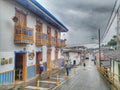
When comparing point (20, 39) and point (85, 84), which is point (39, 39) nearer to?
point (20, 39)

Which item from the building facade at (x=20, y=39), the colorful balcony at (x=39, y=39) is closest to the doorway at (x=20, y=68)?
the building facade at (x=20, y=39)

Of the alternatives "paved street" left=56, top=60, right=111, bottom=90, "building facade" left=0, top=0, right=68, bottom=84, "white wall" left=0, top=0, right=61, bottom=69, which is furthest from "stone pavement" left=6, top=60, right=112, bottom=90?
"white wall" left=0, top=0, right=61, bottom=69

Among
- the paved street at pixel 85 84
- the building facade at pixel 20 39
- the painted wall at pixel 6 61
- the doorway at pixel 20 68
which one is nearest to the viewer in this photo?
the painted wall at pixel 6 61

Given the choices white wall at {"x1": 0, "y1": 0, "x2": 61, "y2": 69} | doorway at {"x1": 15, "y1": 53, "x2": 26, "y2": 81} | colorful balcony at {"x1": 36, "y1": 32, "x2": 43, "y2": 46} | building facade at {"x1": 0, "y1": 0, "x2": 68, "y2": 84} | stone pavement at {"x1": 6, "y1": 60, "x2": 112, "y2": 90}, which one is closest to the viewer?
white wall at {"x1": 0, "y1": 0, "x2": 61, "y2": 69}

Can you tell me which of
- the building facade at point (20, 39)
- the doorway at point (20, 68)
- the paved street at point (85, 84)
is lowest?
the paved street at point (85, 84)

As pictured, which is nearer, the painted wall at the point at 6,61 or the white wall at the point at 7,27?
the painted wall at the point at 6,61

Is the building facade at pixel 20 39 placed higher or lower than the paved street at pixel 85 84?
higher

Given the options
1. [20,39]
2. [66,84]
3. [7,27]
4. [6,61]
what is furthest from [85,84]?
[7,27]

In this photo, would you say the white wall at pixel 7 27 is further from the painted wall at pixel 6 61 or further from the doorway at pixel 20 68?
the doorway at pixel 20 68

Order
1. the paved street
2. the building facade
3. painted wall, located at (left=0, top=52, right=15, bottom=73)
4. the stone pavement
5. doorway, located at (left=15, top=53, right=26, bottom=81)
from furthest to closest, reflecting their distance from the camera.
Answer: doorway, located at (left=15, top=53, right=26, bottom=81)
the paved street
the stone pavement
the building facade
painted wall, located at (left=0, top=52, right=15, bottom=73)

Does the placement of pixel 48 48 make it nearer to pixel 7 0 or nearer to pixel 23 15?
pixel 23 15

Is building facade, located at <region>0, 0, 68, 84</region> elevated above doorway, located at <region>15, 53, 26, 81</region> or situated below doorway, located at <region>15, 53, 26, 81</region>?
above

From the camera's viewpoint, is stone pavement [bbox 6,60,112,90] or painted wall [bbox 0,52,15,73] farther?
stone pavement [bbox 6,60,112,90]

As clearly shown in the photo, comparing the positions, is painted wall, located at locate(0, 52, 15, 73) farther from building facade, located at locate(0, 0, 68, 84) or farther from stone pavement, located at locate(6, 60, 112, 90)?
stone pavement, located at locate(6, 60, 112, 90)
